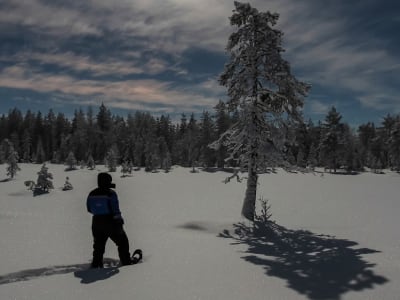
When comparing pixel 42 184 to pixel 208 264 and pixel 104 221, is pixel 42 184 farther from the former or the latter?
pixel 208 264

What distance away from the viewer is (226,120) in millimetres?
83812

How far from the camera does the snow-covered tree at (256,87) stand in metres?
14.9

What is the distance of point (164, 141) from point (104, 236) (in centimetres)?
8487

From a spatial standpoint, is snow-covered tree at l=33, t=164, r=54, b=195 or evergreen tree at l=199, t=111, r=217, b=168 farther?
evergreen tree at l=199, t=111, r=217, b=168

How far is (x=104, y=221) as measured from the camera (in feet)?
23.4

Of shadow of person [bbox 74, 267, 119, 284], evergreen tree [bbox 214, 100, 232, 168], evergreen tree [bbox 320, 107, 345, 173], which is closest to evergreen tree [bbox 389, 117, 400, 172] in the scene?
evergreen tree [bbox 320, 107, 345, 173]

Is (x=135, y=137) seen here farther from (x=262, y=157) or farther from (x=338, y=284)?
(x=338, y=284)


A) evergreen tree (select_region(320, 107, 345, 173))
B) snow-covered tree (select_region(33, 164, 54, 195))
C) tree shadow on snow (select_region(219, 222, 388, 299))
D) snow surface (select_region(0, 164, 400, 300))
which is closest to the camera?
snow surface (select_region(0, 164, 400, 300))

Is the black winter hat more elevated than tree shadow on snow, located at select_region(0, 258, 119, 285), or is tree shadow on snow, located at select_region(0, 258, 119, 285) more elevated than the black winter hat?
the black winter hat

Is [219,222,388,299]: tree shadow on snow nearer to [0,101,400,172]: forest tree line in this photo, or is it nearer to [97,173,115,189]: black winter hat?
[97,173,115,189]: black winter hat

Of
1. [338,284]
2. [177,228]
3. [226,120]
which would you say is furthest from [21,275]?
[226,120]

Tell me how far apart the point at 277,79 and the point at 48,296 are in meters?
12.8

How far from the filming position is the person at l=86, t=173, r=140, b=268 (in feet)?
23.1

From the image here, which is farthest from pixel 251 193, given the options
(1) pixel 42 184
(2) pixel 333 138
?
(2) pixel 333 138
